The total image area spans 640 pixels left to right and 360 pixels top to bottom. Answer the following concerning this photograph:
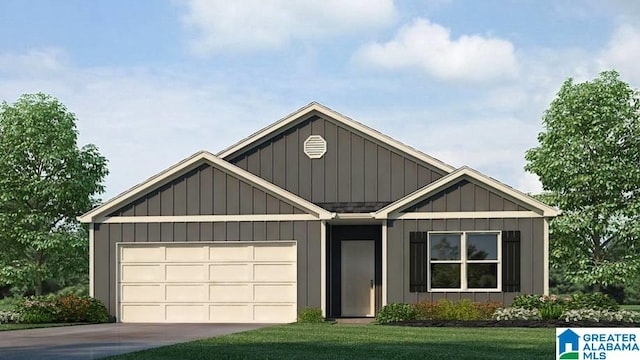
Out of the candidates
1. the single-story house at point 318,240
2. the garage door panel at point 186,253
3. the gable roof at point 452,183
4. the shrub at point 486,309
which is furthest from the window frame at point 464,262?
the garage door panel at point 186,253

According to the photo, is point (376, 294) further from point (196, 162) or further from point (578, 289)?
point (578, 289)

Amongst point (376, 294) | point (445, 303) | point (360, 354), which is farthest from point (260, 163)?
point (360, 354)

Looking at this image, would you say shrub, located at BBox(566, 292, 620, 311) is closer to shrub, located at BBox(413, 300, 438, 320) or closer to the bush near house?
shrub, located at BBox(413, 300, 438, 320)

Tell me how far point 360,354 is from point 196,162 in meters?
12.1

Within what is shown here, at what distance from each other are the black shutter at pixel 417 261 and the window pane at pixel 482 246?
1.17 m

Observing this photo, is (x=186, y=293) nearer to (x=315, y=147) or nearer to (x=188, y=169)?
(x=188, y=169)

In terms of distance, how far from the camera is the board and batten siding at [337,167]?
95.6 ft

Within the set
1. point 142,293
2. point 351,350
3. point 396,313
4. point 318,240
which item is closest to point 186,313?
point 142,293

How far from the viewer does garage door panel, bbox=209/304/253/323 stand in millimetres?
27031

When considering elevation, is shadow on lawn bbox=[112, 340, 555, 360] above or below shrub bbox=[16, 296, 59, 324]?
above

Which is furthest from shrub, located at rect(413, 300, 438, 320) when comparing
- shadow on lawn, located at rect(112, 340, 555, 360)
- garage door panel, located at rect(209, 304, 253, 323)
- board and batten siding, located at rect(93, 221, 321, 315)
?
shadow on lawn, located at rect(112, 340, 555, 360)

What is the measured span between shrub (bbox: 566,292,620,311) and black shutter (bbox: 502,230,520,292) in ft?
4.95

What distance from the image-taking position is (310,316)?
85.8ft

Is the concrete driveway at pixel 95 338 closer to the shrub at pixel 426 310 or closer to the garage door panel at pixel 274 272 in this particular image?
the garage door panel at pixel 274 272
